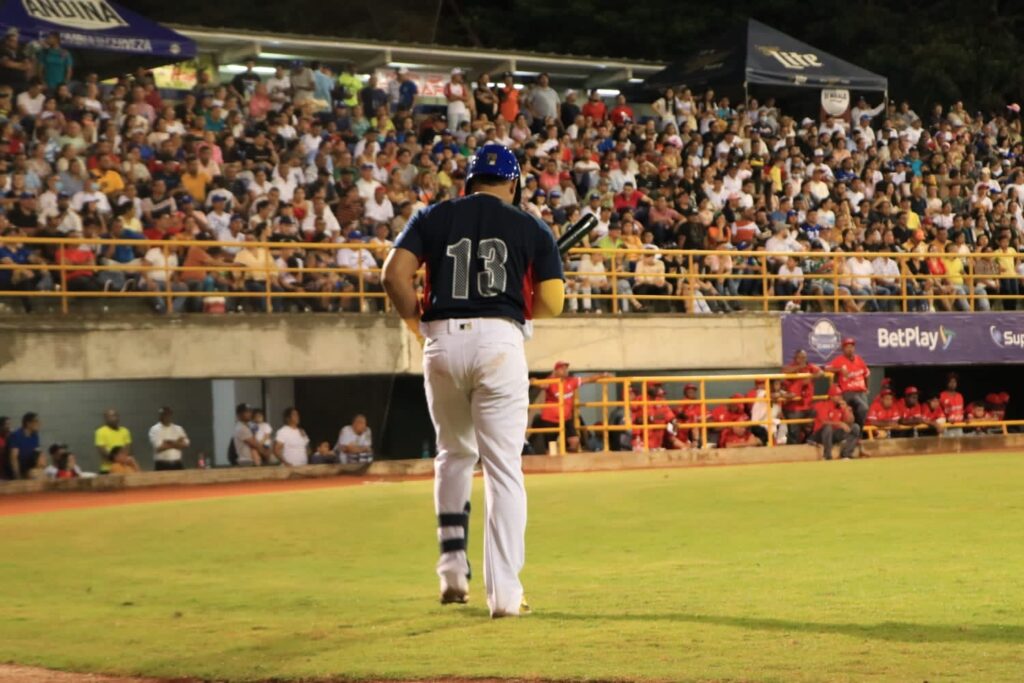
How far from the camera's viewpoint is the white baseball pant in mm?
7660

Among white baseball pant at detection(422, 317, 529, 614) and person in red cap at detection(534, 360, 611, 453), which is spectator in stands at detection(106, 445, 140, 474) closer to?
person in red cap at detection(534, 360, 611, 453)

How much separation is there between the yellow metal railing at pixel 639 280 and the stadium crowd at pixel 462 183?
56 mm

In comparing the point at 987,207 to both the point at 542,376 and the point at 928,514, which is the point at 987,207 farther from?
the point at 928,514


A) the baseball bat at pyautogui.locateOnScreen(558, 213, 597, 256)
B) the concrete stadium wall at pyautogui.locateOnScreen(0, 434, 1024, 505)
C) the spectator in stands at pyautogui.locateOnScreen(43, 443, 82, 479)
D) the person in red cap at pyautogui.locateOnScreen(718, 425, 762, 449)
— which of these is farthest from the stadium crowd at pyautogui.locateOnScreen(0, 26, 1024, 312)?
the baseball bat at pyautogui.locateOnScreen(558, 213, 597, 256)

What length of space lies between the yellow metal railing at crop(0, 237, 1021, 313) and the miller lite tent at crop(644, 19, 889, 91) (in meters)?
6.14

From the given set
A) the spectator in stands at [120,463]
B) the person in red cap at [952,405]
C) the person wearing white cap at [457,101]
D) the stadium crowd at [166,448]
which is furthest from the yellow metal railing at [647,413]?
the person wearing white cap at [457,101]

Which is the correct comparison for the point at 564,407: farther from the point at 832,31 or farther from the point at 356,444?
the point at 832,31

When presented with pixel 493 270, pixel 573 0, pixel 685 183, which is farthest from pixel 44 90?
pixel 573 0

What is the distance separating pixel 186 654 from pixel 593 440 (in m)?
16.8

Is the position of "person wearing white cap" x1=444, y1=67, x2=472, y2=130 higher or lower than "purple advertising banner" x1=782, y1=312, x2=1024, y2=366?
higher

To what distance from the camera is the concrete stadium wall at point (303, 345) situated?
21.8 meters

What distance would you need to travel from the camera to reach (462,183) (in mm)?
27109

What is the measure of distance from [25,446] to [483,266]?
51.0 ft

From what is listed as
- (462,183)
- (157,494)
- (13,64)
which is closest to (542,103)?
(462,183)
